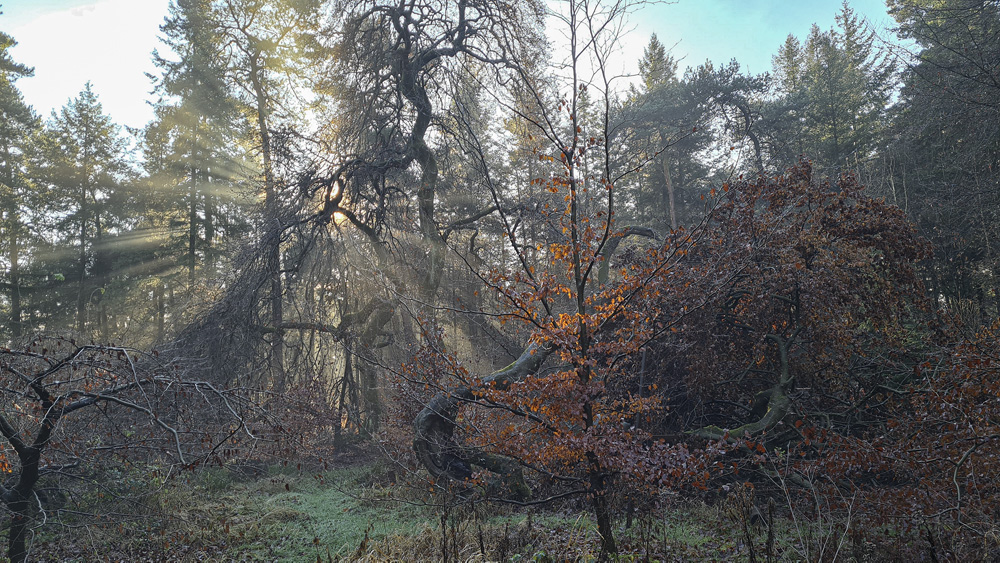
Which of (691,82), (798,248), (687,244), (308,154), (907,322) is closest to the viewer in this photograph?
(687,244)

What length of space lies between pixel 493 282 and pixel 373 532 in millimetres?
4076

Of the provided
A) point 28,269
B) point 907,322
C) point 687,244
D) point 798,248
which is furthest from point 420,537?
point 28,269

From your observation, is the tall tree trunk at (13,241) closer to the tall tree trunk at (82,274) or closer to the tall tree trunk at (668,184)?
the tall tree trunk at (82,274)

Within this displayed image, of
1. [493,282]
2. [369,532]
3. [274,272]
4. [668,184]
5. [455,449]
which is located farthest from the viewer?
[668,184]

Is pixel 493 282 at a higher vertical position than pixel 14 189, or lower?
lower

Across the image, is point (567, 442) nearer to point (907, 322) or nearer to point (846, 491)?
point (846, 491)

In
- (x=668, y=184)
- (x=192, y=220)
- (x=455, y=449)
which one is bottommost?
(x=455, y=449)

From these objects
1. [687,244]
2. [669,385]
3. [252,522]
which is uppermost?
[687,244]

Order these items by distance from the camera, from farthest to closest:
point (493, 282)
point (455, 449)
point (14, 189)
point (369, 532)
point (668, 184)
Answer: point (668, 184) → point (14, 189) → point (455, 449) → point (369, 532) → point (493, 282)

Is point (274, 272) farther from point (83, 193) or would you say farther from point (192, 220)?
point (83, 193)

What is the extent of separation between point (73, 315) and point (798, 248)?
22.0 meters

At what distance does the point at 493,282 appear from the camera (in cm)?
429

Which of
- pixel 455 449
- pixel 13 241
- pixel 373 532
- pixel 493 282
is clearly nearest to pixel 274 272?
pixel 455 449

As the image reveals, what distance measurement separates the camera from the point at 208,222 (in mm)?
18328
